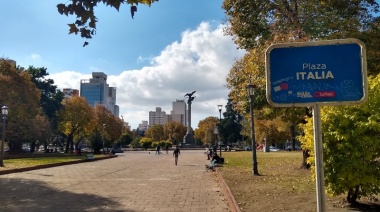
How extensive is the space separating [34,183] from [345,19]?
14391 mm

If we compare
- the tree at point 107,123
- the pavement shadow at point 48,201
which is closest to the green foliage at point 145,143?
the tree at point 107,123

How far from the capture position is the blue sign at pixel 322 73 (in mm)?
3723

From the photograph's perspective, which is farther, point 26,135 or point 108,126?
point 108,126

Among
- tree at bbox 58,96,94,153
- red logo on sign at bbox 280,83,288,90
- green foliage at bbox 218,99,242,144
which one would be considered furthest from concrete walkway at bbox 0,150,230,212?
green foliage at bbox 218,99,242,144

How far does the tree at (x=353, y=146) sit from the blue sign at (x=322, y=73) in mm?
3890

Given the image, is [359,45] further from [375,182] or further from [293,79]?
[375,182]

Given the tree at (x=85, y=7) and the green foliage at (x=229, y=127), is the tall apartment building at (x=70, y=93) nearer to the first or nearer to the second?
the green foliage at (x=229, y=127)

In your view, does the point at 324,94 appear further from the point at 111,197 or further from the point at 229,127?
the point at 229,127

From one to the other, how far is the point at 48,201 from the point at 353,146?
26.1ft

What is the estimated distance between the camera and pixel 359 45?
3.78 m

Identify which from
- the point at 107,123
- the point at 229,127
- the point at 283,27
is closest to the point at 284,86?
the point at 283,27

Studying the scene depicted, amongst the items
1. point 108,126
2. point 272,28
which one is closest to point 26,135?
point 108,126

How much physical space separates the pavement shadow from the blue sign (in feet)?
20.9

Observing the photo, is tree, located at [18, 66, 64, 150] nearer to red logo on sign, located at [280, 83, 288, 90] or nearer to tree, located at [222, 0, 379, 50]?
tree, located at [222, 0, 379, 50]
